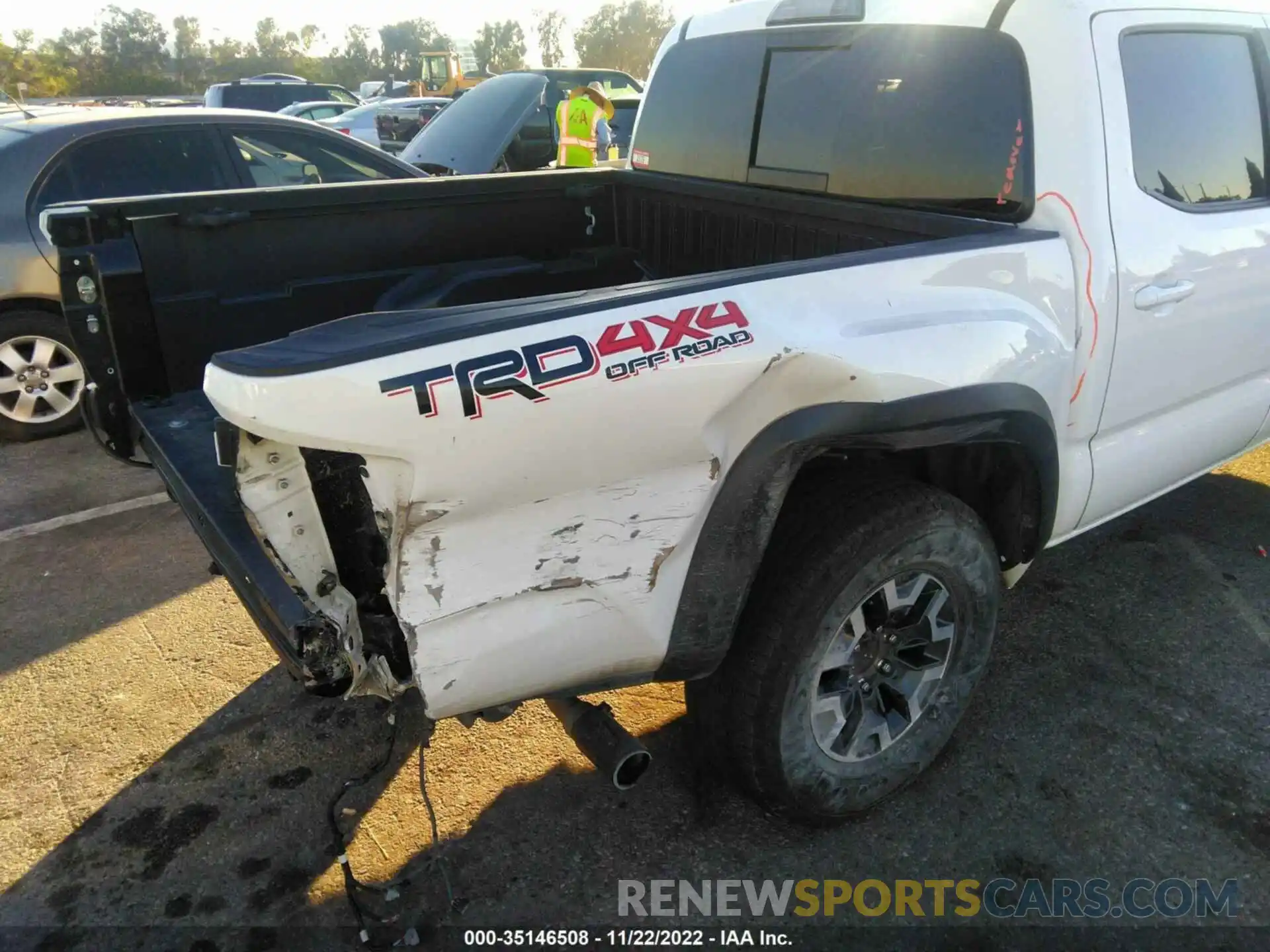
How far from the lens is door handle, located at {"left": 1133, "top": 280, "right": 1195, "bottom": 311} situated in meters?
2.54

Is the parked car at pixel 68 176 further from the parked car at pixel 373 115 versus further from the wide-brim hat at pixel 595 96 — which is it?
the parked car at pixel 373 115

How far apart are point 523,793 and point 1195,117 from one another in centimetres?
284

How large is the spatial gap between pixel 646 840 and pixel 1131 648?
1918 millimetres

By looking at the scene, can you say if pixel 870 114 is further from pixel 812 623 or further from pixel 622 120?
pixel 622 120

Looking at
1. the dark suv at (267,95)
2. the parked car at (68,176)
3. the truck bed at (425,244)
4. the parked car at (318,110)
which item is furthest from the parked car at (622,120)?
the parked car at (318,110)

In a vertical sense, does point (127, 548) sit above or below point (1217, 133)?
below

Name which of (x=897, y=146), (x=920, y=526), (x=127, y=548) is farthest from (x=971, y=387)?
(x=127, y=548)

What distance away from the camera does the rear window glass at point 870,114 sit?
8.19 feet

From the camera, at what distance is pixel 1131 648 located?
10.6 feet

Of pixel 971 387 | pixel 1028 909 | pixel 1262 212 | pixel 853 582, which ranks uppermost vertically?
pixel 1262 212

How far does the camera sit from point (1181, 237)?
104 inches

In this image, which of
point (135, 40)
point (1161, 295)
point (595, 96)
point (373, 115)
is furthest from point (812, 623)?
point (135, 40)

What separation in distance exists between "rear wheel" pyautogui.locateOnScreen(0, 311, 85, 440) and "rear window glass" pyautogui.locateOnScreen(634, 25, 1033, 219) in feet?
12.6

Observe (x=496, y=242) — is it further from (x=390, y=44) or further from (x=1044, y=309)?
(x=390, y=44)
